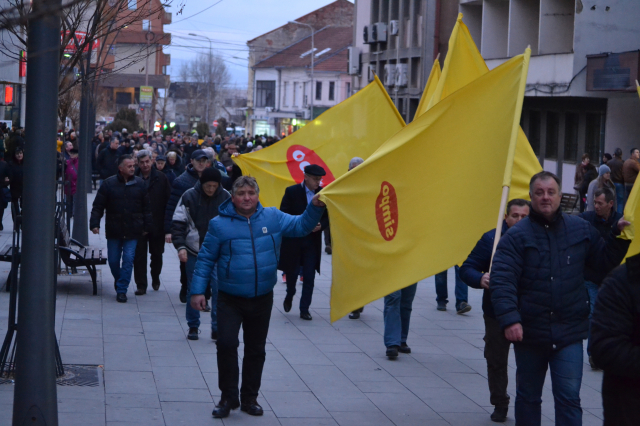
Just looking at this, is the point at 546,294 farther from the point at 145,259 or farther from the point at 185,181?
the point at 145,259

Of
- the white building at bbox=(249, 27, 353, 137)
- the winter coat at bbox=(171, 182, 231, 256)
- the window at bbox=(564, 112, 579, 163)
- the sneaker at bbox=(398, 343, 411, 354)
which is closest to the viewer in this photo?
the sneaker at bbox=(398, 343, 411, 354)

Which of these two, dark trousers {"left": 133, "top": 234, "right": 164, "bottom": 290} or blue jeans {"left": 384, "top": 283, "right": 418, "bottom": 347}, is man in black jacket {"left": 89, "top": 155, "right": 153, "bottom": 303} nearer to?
dark trousers {"left": 133, "top": 234, "right": 164, "bottom": 290}

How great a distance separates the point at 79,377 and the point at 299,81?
7321 centimetres

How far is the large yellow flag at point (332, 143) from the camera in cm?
1152

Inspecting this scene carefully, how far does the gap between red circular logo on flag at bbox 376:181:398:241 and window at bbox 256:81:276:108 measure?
259ft

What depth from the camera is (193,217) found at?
29.7 ft

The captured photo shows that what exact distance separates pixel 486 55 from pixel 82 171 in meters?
17.4

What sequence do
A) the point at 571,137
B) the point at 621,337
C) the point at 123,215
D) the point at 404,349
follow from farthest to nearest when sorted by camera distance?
the point at 571,137 → the point at 123,215 → the point at 404,349 → the point at 621,337

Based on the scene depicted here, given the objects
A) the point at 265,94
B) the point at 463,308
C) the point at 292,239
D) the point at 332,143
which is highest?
the point at 265,94

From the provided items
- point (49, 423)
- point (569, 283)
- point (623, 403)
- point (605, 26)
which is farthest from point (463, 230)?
point (605, 26)

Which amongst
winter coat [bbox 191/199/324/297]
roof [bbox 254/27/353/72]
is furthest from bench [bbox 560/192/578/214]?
roof [bbox 254/27/353/72]

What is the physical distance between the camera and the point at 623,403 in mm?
3746

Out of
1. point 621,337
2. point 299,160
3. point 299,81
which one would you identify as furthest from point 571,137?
point 299,81

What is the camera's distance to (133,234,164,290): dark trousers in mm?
11406
